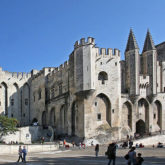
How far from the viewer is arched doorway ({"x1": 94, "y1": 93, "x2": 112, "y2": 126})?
39.5 m

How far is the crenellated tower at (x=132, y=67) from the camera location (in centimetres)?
4356

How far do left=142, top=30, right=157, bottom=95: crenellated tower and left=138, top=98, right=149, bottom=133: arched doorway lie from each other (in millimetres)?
1665

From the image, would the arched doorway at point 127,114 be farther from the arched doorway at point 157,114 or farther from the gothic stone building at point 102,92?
the arched doorway at point 157,114

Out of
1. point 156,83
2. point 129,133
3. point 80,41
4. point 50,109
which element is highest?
point 80,41

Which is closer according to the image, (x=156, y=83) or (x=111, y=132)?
(x=111, y=132)

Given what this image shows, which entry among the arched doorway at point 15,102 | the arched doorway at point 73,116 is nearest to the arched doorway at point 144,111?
the arched doorway at point 73,116

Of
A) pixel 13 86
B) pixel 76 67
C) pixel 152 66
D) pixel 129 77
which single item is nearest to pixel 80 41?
pixel 76 67

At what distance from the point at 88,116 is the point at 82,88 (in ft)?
12.0

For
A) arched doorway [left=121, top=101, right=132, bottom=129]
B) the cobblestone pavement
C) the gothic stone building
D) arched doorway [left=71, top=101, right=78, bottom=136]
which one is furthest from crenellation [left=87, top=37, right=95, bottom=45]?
the cobblestone pavement

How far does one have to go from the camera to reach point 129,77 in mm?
44250

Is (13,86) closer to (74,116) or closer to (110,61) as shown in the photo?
(74,116)

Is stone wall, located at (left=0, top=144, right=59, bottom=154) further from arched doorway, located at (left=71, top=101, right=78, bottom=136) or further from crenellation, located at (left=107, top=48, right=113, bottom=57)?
crenellation, located at (left=107, top=48, right=113, bottom=57)

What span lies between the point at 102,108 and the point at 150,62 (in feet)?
37.7

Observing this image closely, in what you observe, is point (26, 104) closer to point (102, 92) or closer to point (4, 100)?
point (4, 100)
